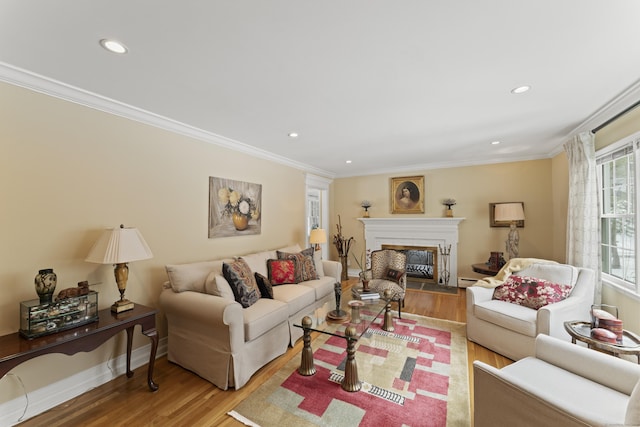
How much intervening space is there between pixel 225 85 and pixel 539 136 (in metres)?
3.95

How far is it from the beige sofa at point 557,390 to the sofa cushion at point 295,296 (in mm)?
1862

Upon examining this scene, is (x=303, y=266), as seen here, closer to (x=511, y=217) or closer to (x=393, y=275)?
(x=393, y=275)

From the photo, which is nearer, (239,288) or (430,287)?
(239,288)

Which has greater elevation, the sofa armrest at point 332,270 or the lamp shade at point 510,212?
the lamp shade at point 510,212

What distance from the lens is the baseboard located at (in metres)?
1.85

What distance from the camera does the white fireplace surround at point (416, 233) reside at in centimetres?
507

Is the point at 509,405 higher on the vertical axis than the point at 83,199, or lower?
lower

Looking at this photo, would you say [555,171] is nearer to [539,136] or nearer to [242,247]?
[539,136]

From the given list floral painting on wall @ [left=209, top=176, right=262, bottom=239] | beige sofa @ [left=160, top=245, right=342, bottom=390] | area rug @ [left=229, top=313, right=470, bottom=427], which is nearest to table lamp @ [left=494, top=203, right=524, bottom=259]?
area rug @ [left=229, top=313, right=470, bottom=427]

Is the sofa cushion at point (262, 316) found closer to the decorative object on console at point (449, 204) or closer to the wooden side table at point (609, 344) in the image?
the wooden side table at point (609, 344)

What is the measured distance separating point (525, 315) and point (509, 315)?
5.3 inches

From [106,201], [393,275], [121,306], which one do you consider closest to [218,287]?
[121,306]

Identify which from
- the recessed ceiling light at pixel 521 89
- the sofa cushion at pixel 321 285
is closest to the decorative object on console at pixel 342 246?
the sofa cushion at pixel 321 285

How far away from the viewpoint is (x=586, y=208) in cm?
304
